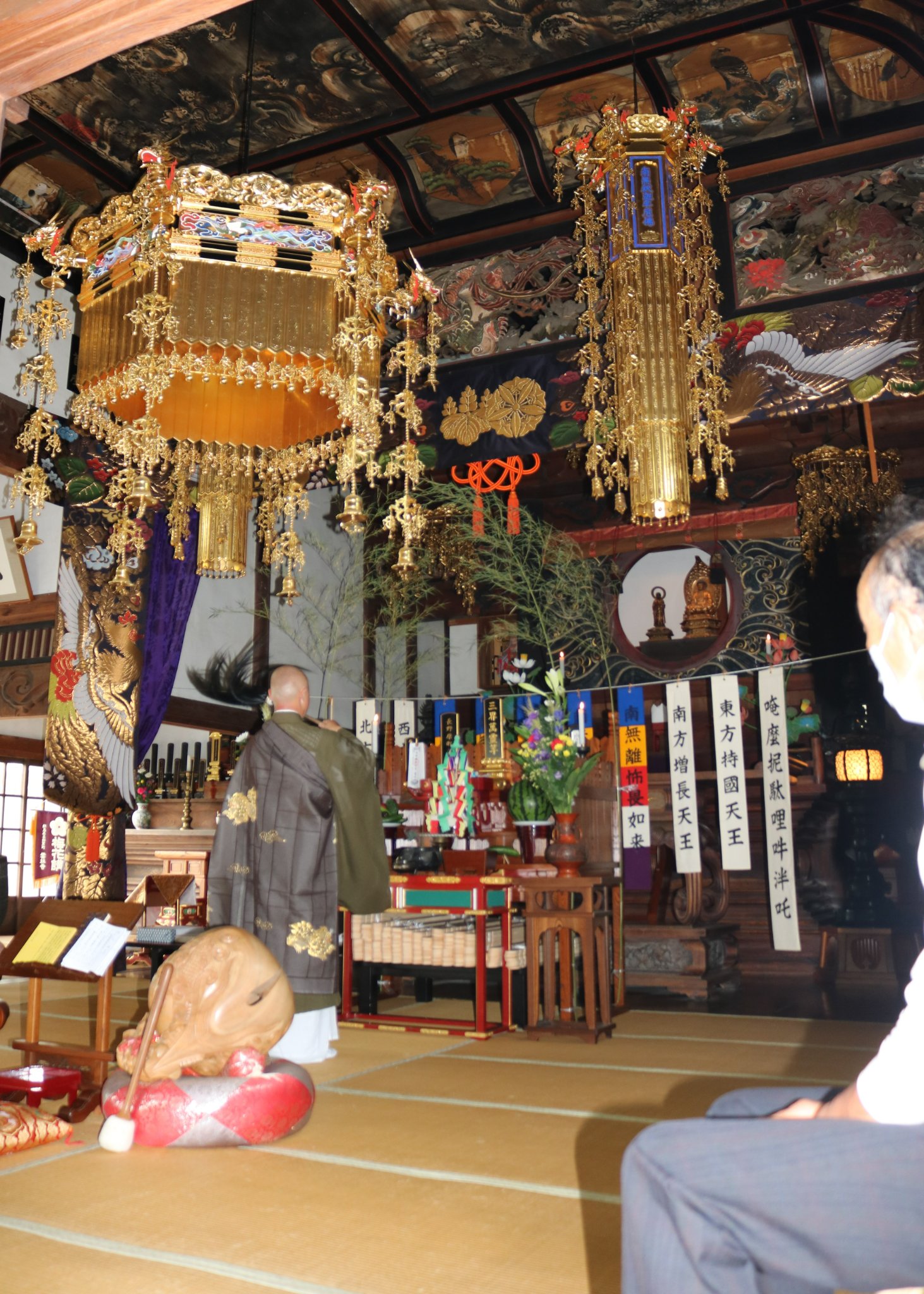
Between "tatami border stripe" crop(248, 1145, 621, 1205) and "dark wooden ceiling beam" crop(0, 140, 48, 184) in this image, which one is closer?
"tatami border stripe" crop(248, 1145, 621, 1205)

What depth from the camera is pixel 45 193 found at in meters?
5.15

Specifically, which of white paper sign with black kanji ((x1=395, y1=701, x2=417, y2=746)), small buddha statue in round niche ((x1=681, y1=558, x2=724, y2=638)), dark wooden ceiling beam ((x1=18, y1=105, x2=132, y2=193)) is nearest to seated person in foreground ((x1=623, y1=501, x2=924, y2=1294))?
dark wooden ceiling beam ((x1=18, y1=105, x2=132, y2=193))

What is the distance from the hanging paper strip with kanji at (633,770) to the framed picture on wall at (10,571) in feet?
13.7

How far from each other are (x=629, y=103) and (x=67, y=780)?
14.6 feet

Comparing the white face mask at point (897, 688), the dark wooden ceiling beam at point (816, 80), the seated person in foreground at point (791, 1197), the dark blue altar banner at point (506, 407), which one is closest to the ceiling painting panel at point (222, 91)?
the dark blue altar banner at point (506, 407)

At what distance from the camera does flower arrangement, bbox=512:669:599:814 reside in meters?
4.66

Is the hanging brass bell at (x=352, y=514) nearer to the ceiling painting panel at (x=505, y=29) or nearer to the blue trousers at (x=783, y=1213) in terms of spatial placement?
the ceiling painting panel at (x=505, y=29)

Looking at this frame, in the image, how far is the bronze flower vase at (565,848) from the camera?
14.8 feet

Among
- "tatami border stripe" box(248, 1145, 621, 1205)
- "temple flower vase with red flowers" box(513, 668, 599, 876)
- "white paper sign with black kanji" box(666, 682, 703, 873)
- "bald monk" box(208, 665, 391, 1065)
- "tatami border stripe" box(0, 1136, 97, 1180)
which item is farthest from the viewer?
"white paper sign with black kanji" box(666, 682, 703, 873)

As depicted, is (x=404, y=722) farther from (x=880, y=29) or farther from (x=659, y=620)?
(x=880, y=29)

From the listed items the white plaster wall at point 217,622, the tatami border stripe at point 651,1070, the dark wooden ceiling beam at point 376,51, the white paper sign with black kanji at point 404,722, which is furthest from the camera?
the white plaster wall at point 217,622

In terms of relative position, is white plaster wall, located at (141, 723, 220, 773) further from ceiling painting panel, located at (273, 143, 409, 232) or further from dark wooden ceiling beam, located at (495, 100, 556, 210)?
dark wooden ceiling beam, located at (495, 100, 556, 210)

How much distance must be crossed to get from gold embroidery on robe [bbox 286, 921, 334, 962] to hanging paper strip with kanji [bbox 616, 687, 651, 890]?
2.29 m

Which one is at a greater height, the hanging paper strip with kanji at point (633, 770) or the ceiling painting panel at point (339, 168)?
the ceiling painting panel at point (339, 168)
